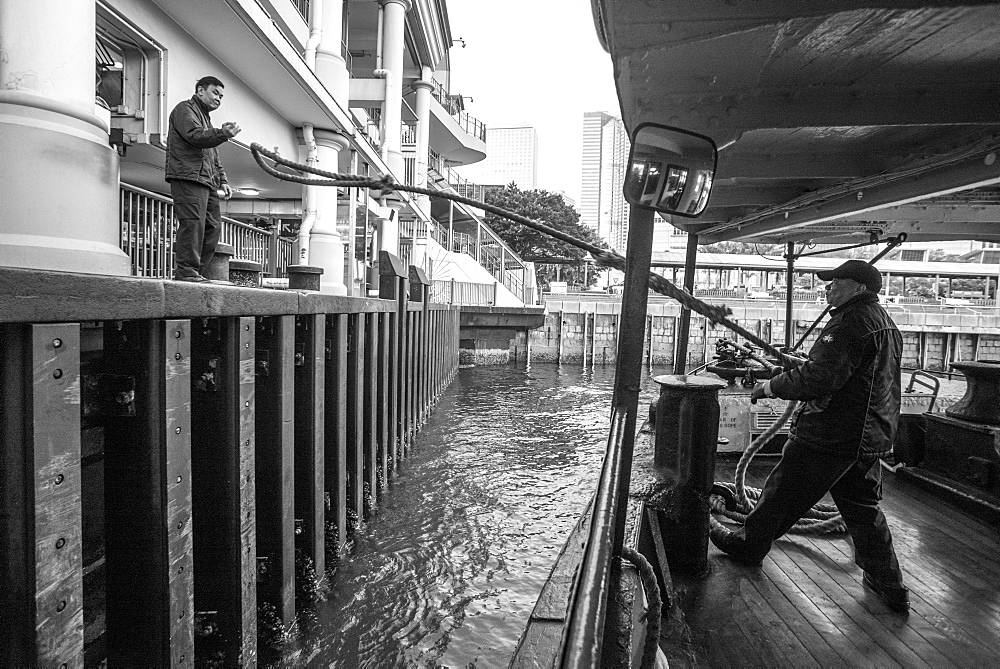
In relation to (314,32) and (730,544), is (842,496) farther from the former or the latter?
(314,32)

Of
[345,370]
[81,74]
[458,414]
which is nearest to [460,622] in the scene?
[345,370]

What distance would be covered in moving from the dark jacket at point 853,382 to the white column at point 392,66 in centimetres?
1560

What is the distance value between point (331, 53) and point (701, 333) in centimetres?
2526

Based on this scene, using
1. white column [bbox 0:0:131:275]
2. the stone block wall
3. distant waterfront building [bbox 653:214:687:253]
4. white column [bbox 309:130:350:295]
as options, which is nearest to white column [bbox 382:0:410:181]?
white column [bbox 309:130:350:295]

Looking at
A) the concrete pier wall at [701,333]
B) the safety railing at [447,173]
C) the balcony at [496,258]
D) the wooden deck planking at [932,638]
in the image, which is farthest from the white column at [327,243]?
the safety railing at [447,173]

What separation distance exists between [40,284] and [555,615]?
1706 mm

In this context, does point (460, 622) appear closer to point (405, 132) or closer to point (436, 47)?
point (436, 47)

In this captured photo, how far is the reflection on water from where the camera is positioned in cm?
405

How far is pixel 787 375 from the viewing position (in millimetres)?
3250

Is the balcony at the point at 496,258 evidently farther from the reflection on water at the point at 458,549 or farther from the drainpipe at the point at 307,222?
the reflection on water at the point at 458,549

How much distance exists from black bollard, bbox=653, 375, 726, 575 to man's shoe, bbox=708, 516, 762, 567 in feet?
0.62

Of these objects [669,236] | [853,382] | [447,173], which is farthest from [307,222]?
[669,236]

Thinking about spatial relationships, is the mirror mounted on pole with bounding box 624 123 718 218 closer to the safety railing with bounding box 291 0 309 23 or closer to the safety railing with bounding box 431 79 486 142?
the safety railing with bounding box 291 0 309 23

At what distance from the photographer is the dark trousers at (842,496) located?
326 cm
